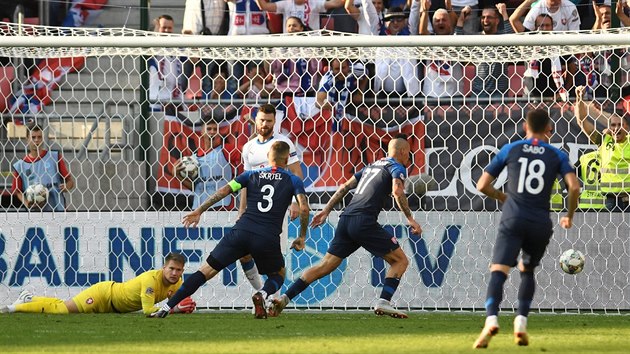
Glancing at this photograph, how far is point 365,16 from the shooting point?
14094mm

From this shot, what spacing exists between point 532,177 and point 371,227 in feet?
9.64

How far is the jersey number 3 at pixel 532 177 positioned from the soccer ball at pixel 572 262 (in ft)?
11.3

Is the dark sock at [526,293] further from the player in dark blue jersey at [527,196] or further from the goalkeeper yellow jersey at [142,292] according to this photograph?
the goalkeeper yellow jersey at [142,292]

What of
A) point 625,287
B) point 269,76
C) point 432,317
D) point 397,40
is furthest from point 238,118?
point 625,287

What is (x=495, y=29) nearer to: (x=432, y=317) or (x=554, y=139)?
(x=554, y=139)

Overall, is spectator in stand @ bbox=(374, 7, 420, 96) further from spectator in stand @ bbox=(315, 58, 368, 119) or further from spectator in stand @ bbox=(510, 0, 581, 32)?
spectator in stand @ bbox=(510, 0, 581, 32)

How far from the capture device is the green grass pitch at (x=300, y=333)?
7504 millimetres

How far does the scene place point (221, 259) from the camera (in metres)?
10.1

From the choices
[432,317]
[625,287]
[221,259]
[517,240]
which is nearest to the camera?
[517,240]

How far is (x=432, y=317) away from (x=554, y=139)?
223 centimetres

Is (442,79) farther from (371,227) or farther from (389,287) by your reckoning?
(389,287)

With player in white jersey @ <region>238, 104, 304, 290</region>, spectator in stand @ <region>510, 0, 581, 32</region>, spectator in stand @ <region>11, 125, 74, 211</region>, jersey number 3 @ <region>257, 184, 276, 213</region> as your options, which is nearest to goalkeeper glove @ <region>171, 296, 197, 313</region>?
player in white jersey @ <region>238, 104, 304, 290</region>

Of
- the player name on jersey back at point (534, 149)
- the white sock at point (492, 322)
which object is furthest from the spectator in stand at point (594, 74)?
the white sock at point (492, 322)

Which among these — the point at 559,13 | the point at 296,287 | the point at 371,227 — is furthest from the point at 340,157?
the point at 559,13
